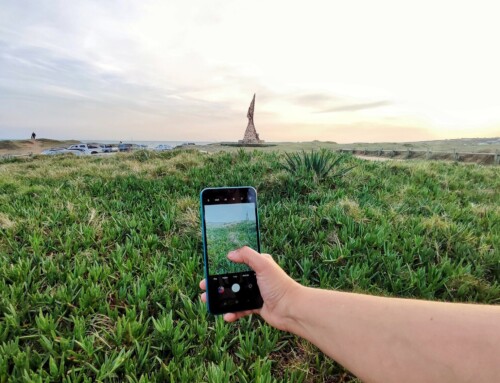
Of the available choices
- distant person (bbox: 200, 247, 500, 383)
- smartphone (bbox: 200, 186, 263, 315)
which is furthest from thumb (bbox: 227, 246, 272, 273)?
distant person (bbox: 200, 247, 500, 383)

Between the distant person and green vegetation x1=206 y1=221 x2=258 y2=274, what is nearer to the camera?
the distant person

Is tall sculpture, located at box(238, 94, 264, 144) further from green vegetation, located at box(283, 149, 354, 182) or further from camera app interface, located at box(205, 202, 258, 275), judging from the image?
camera app interface, located at box(205, 202, 258, 275)

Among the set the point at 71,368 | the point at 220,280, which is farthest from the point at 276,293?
the point at 71,368

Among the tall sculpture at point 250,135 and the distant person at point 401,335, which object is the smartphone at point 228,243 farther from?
the tall sculpture at point 250,135

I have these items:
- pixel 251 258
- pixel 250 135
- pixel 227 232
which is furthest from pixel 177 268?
pixel 250 135

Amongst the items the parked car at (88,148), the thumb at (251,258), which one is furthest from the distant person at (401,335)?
the parked car at (88,148)
